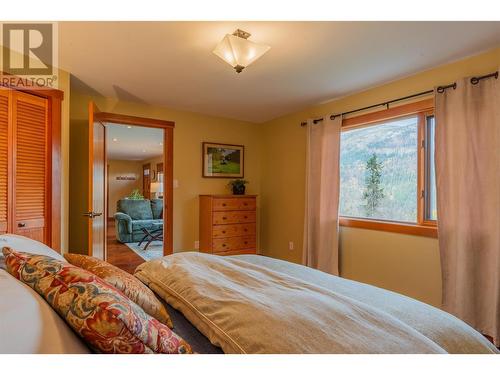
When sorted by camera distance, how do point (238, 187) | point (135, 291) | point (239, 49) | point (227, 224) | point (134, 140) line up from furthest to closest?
point (134, 140)
point (238, 187)
point (227, 224)
point (239, 49)
point (135, 291)

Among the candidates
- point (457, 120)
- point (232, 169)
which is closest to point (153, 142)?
Result: point (232, 169)

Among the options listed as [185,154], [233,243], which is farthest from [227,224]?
[185,154]

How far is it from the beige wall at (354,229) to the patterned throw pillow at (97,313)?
2.55 metres

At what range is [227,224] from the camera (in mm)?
4051

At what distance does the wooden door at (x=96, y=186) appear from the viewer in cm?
277

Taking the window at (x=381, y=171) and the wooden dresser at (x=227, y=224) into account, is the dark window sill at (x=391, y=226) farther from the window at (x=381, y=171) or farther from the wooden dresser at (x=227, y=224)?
the wooden dresser at (x=227, y=224)

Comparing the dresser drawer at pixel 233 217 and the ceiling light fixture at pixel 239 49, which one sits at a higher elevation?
the ceiling light fixture at pixel 239 49

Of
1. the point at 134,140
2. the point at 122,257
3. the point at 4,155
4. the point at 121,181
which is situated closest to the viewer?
the point at 4,155

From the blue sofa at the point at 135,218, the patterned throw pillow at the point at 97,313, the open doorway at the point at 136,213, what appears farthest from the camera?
the blue sofa at the point at 135,218

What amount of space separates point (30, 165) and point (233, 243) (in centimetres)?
252

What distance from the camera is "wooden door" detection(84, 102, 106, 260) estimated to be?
9.07ft

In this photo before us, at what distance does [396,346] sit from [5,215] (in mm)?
2712

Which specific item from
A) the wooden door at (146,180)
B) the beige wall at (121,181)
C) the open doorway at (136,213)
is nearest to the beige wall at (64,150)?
the open doorway at (136,213)

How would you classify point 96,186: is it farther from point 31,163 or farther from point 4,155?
point 4,155
